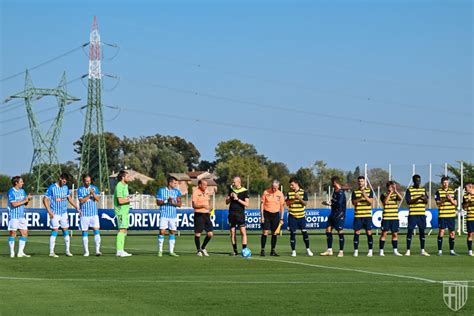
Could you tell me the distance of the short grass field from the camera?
44.9 feet

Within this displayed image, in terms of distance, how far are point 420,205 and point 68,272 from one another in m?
11.4

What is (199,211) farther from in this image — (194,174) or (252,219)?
(194,174)

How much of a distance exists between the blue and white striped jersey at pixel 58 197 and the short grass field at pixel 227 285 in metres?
1.50

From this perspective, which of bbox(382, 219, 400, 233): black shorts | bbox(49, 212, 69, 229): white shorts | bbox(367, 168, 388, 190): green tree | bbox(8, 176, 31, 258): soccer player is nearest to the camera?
bbox(8, 176, 31, 258): soccer player

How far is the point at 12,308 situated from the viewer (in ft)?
44.2

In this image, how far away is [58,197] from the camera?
25.4 metres

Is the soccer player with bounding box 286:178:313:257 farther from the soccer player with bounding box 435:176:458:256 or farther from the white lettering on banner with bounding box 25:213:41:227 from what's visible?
the white lettering on banner with bounding box 25:213:41:227

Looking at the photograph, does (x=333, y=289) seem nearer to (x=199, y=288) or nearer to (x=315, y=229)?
(x=199, y=288)

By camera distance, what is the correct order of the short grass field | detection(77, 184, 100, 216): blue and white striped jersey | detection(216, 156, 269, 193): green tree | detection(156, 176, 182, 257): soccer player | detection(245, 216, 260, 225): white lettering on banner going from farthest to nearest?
detection(216, 156, 269, 193): green tree < detection(245, 216, 260, 225): white lettering on banner < detection(77, 184, 100, 216): blue and white striped jersey < detection(156, 176, 182, 257): soccer player < the short grass field

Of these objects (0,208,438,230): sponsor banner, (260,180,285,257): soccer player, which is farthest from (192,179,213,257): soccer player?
(0,208,438,230): sponsor banner

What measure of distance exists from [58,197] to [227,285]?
32.5 feet

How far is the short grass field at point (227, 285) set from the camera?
13695mm

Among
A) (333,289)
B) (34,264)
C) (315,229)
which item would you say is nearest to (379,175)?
(315,229)

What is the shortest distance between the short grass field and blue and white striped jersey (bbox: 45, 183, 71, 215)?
1501mm
